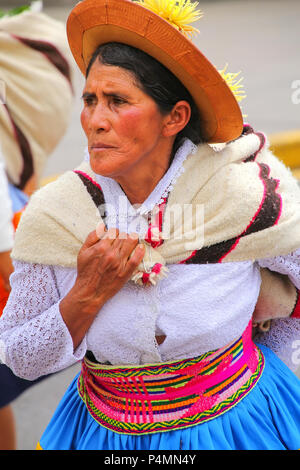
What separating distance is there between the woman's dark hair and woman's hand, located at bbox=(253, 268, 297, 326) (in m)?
0.60

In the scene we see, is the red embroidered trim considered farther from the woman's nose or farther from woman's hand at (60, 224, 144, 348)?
the woman's nose

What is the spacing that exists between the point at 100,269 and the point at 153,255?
153mm

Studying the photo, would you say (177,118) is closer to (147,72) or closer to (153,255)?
(147,72)

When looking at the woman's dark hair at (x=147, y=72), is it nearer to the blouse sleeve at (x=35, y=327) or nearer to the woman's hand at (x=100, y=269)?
the woman's hand at (x=100, y=269)

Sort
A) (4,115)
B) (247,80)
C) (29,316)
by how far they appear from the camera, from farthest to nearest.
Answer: (247,80), (4,115), (29,316)

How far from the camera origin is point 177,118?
188cm

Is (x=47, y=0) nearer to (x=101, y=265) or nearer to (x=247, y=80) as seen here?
(x=247, y=80)

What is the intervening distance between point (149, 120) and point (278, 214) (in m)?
0.44

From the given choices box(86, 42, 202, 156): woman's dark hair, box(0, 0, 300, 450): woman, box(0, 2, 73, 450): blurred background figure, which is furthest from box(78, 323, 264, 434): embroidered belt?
box(0, 2, 73, 450): blurred background figure

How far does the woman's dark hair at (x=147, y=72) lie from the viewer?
1.77m

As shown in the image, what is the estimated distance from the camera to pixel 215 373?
1967 millimetres

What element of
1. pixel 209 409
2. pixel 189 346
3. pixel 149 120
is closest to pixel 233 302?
pixel 189 346

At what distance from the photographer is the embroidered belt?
193 centimetres

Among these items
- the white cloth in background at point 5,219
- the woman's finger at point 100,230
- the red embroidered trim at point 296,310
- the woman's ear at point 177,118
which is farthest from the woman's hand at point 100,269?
the white cloth in background at point 5,219
